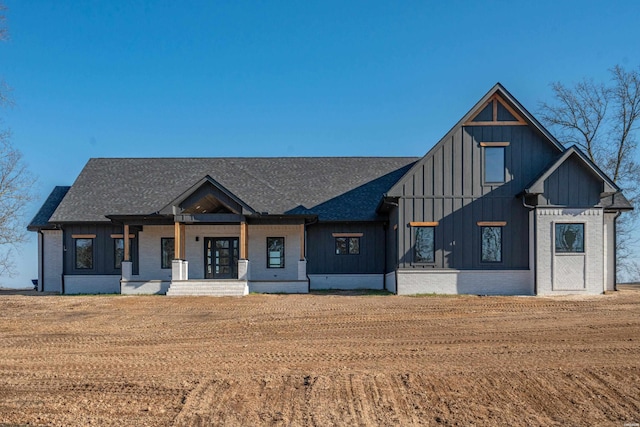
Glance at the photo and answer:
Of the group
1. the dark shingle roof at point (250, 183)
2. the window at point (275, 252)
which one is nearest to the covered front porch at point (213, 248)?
the window at point (275, 252)

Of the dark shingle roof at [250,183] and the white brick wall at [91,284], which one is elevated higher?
the dark shingle roof at [250,183]

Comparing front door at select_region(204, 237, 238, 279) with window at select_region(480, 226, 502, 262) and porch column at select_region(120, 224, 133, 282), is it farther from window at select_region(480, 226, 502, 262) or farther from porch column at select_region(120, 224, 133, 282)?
window at select_region(480, 226, 502, 262)

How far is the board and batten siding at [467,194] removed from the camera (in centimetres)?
2011

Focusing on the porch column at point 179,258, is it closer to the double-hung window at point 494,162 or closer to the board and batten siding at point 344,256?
the board and batten siding at point 344,256

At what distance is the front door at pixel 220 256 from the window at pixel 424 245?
841 cm

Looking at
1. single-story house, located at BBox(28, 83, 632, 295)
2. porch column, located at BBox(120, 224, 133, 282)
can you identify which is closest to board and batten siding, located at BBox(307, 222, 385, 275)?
single-story house, located at BBox(28, 83, 632, 295)

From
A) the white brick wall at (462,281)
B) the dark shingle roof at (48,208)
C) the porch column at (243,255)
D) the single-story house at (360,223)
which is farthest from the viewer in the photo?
the dark shingle roof at (48,208)

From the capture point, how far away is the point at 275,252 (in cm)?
2419

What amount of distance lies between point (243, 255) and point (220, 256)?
2901mm

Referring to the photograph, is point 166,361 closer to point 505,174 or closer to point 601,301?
point 601,301

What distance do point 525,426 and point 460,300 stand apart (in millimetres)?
11651

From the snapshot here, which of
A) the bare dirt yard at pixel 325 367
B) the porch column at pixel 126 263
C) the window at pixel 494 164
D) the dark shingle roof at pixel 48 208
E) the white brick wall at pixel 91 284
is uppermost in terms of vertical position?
the window at pixel 494 164

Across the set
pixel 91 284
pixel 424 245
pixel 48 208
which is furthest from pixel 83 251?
pixel 424 245

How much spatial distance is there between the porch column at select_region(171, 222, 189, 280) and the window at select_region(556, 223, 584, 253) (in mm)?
14353
